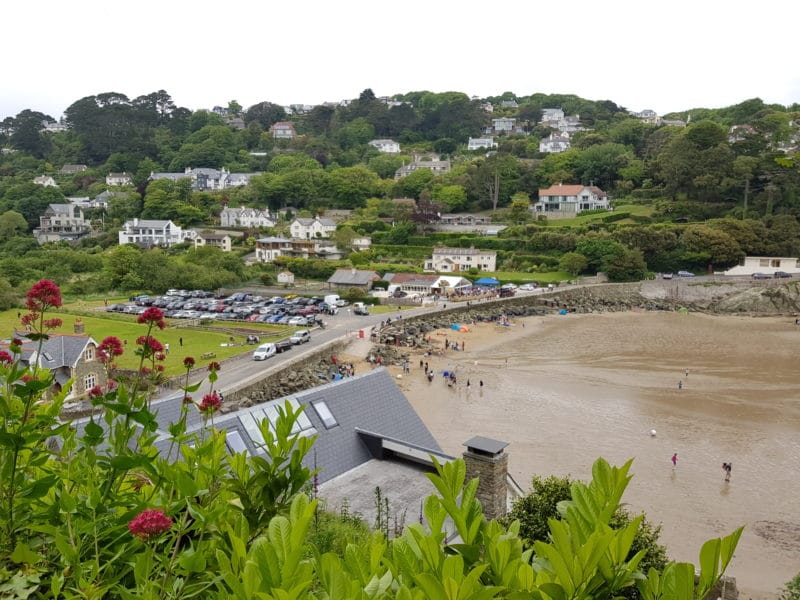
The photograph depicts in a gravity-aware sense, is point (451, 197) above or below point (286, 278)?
above

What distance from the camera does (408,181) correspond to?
79.3 meters

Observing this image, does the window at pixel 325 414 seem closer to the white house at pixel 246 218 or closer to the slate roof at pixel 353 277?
the slate roof at pixel 353 277

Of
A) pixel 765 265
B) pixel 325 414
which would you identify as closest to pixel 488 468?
pixel 325 414

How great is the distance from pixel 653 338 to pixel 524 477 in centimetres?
2337

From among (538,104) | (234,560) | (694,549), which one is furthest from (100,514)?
(538,104)

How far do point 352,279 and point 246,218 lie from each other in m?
28.3

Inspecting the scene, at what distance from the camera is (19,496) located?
291cm

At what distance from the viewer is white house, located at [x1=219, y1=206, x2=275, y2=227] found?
73250 millimetres

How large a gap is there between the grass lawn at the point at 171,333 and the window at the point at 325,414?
49.6 feet

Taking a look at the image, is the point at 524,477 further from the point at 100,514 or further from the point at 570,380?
the point at 100,514

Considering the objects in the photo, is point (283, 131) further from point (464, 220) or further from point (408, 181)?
point (464, 220)

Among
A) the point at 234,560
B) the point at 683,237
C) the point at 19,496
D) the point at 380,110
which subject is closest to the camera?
the point at 234,560

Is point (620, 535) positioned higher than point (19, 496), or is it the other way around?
point (620, 535)

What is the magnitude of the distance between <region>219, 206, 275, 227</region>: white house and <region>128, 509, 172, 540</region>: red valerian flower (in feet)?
238
